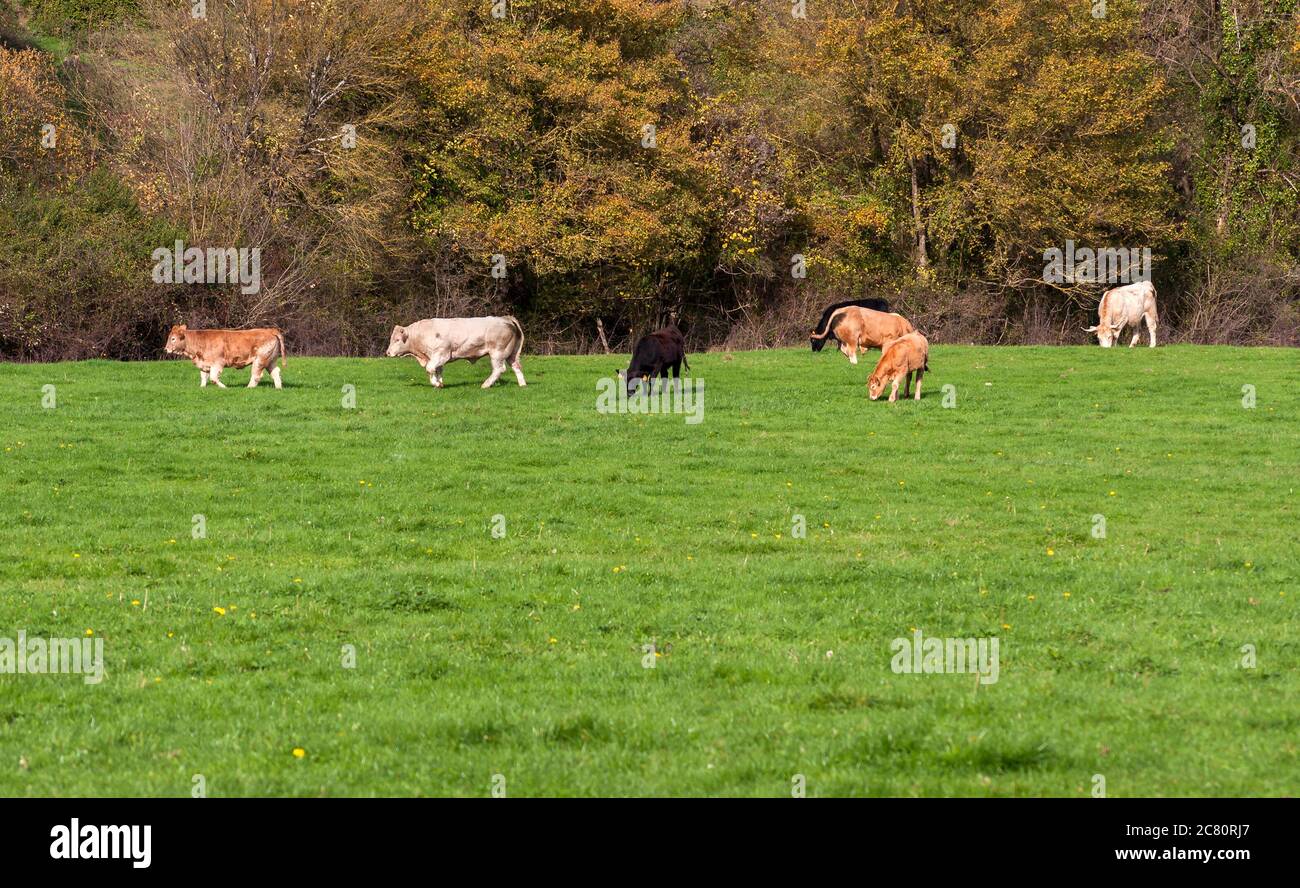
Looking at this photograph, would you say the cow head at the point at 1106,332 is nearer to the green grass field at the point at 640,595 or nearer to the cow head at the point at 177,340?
the green grass field at the point at 640,595

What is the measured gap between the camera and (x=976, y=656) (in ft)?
35.9

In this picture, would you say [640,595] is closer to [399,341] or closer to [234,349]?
[234,349]

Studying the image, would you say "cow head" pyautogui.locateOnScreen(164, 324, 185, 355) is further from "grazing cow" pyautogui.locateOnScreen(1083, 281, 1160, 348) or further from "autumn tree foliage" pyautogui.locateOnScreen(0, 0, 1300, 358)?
"grazing cow" pyautogui.locateOnScreen(1083, 281, 1160, 348)

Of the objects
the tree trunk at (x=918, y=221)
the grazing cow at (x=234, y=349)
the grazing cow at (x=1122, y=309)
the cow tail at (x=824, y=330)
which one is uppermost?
the tree trunk at (x=918, y=221)

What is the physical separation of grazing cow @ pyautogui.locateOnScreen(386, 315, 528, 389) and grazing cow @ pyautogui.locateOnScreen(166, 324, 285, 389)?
246cm

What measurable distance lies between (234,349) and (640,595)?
18.0 meters

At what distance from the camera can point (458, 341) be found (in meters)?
30.0

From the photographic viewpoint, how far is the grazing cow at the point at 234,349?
28781mm

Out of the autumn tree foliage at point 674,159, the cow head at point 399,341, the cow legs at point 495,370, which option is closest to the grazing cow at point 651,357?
the cow legs at point 495,370

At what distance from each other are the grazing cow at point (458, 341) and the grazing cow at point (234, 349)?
2.46 meters

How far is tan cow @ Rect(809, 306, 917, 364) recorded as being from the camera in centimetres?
3597

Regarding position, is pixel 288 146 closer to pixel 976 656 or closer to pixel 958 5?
pixel 958 5

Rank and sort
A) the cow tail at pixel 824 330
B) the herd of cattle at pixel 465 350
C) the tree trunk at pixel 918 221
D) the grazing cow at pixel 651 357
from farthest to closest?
the tree trunk at pixel 918 221 → the cow tail at pixel 824 330 → the grazing cow at pixel 651 357 → the herd of cattle at pixel 465 350

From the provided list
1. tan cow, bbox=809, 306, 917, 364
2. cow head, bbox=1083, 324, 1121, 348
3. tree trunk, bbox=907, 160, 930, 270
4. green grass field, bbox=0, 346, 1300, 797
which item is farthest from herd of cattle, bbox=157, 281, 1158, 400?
tree trunk, bbox=907, 160, 930, 270
